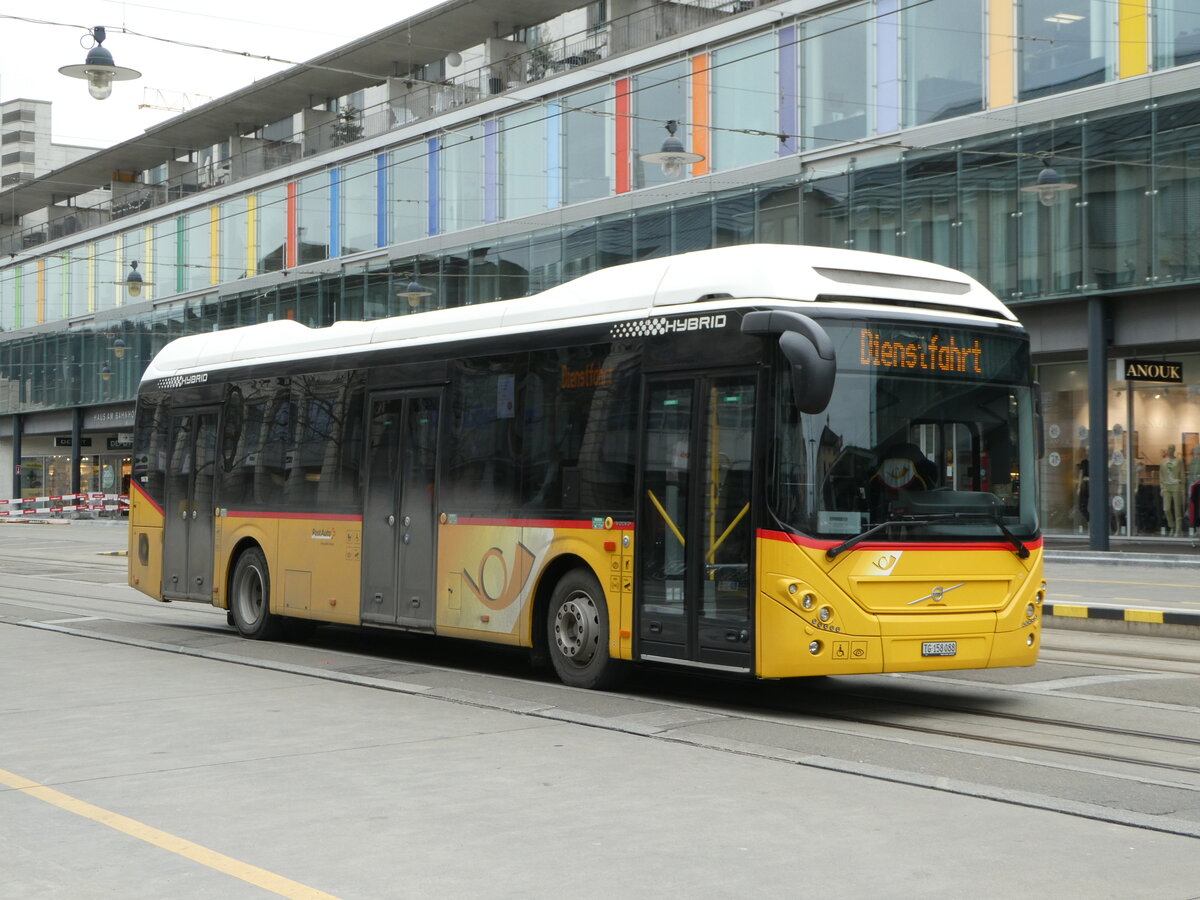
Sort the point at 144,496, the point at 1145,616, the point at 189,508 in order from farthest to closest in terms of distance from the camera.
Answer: the point at 144,496 → the point at 189,508 → the point at 1145,616

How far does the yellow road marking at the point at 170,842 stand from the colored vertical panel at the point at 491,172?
3539cm

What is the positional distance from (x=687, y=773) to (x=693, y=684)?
4060 millimetres

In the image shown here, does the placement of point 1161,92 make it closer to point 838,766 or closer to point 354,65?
point 838,766

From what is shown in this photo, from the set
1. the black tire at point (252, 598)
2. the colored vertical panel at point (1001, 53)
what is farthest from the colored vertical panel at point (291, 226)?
the black tire at point (252, 598)

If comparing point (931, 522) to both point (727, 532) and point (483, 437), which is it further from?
point (483, 437)

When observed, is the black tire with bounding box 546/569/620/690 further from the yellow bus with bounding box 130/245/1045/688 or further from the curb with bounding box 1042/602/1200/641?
the curb with bounding box 1042/602/1200/641

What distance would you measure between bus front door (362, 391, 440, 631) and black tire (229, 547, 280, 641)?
81.8 inches

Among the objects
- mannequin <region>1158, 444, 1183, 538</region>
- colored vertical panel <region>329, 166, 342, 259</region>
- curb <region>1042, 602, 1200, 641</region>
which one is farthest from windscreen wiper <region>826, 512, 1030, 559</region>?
colored vertical panel <region>329, 166, 342, 259</region>

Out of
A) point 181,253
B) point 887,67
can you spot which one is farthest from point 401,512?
point 181,253

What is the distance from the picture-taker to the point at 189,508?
16.7 m

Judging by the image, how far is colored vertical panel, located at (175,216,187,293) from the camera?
58.6 metres

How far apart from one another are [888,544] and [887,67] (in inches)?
924

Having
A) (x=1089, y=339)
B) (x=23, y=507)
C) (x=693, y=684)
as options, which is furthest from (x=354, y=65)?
(x=693, y=684)

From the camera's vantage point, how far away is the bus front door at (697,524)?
980 centimetres
